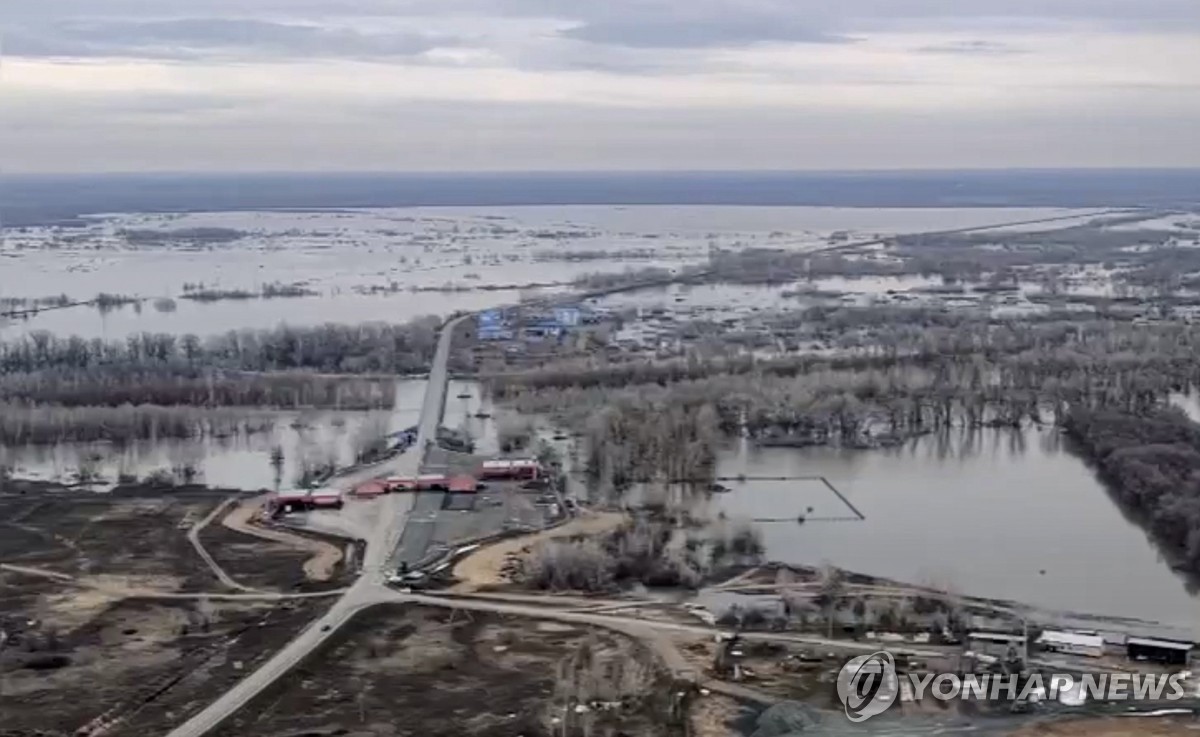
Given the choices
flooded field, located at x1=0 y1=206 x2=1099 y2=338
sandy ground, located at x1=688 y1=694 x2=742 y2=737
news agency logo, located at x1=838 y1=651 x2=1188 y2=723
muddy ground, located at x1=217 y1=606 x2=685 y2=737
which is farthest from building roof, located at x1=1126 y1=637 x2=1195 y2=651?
flooded field, located at x1=0 y1=206 x2=1099 y2=338

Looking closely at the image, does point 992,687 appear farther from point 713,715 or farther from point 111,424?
point 111,424

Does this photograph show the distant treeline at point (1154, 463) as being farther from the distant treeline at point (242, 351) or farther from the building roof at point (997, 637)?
the distant treeline at point (242, 351)

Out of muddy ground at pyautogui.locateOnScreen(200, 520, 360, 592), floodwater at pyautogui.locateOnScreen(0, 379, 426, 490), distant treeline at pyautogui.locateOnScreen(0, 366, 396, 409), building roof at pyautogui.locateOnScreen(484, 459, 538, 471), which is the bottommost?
muddy ground at pyautogui.locateOnScreen(200, 520, 360, 592)

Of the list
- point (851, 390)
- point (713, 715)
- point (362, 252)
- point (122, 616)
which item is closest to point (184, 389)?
point (851, 390)

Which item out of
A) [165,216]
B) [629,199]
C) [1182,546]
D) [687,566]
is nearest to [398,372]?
[687,566]

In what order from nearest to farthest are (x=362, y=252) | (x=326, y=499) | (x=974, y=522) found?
(x=974, y=522) < (x=326, y=499) < (x=362, y=252)

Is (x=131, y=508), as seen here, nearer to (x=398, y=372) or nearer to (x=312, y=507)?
(x=312, y=507)

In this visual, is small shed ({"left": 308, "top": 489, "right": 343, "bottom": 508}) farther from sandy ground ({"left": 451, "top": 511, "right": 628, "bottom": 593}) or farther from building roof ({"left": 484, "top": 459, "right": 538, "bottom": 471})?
sandy ground ({"left": 451, "top": 511, "right": 628, "bottom": 593})
